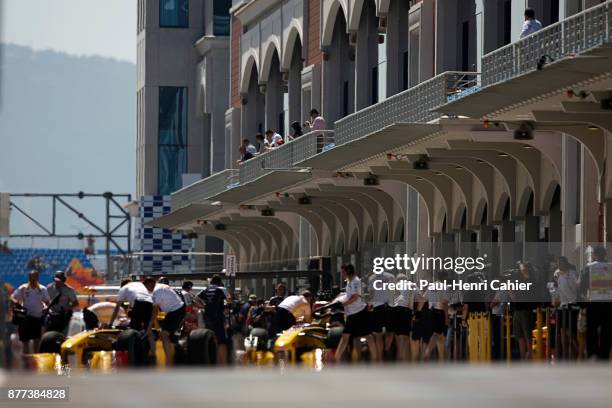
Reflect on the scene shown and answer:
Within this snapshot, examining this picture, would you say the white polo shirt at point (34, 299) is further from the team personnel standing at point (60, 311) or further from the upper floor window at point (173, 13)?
the upper floor window at point (173, 13)

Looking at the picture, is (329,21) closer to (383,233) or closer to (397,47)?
(397,47)

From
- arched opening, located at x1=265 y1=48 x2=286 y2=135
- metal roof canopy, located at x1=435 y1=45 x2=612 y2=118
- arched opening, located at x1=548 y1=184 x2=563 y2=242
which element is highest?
arched opening, located at x1=265 y1=48 x2=286 y2=135

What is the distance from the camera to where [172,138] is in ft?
288

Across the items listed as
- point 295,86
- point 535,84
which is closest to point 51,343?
point 535,84

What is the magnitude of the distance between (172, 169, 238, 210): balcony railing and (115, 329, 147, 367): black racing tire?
108 ft

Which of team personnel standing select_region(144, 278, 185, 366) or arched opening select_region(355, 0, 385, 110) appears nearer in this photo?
team personnel standing select_region(144, 278, 185, 366)

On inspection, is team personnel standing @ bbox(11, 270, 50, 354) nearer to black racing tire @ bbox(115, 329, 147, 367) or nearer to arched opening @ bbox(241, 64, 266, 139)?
black racing tire @ bbox(115, 329, 147, 367)

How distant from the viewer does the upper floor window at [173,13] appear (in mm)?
88438

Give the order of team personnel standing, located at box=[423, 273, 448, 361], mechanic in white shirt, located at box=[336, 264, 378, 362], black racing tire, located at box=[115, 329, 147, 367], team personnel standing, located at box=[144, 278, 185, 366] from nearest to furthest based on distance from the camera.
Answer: black racing tire, located at box=[115, 329, 147, 367]
team personnel standing, located at box=[144, 278, 185, 366]
mechanic in white shirt, located at box=[336, 264, 378, 362]
team personnel standing, located at box=[423, 273, 448, 361]

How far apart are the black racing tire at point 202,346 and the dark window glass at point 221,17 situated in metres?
64.8

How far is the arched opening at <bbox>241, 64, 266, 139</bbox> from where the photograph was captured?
6962 centimetres

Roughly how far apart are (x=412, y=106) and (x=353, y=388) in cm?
3148

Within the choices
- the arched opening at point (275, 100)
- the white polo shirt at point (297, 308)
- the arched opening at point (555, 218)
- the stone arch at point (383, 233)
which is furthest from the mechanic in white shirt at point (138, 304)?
the arched opening at point (275, 100)

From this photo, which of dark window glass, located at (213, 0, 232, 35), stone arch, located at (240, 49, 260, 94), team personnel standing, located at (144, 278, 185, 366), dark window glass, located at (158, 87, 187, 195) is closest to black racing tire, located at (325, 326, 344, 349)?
team personnel standing, located at (144, 278, 185, 366)
